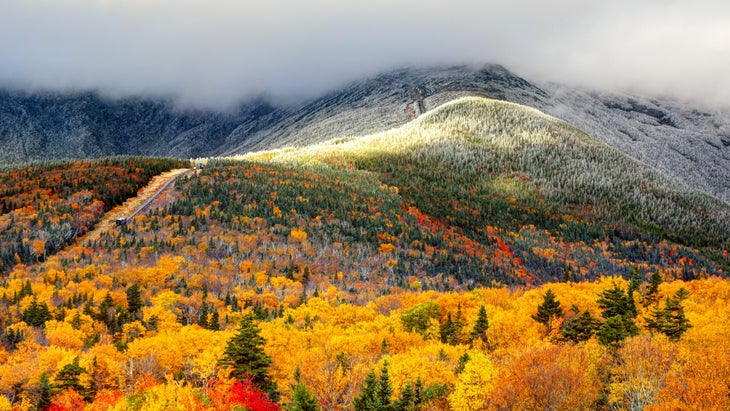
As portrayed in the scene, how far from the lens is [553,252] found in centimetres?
15862

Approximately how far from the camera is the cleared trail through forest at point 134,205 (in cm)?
10894

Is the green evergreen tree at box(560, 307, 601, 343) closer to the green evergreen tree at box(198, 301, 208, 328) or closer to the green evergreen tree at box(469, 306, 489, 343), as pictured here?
the green evergreen tree at box(469, 306, 489, 343)

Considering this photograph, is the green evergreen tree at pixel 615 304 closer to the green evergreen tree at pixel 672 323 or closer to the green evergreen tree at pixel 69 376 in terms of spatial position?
the green evergreen tree at pixel 672 323

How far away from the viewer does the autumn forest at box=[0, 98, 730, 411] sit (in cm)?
5538

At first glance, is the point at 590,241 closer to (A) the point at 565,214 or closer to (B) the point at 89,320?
(A) the point at 565,214

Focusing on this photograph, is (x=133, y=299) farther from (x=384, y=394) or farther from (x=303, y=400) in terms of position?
(x=384, y=394)

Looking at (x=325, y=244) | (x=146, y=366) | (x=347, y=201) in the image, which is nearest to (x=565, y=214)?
(x=347, y=201)

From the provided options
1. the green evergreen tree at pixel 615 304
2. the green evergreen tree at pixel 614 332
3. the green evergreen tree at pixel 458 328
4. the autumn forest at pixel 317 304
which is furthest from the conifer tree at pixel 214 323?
the green evergreen tree at pixel 615 304

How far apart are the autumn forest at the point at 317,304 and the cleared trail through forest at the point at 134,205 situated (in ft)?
4.38

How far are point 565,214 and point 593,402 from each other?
146737 millimetres

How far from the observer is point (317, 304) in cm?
8944

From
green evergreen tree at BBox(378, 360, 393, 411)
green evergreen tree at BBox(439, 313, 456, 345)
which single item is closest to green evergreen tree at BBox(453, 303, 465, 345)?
green evergreen tree at BBox(439, 313, 456, 345)

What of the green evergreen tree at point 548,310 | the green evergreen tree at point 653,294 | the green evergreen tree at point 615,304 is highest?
the green evergreen tree at point 615,304

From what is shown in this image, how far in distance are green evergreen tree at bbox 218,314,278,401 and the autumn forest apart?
0.87ft
